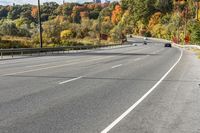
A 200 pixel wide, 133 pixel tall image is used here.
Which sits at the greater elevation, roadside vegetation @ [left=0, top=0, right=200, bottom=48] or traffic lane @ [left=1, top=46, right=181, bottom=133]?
roadside vegetation @ [left=0, top=0, right=200, bottom=48]

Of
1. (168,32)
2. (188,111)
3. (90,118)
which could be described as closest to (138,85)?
(188,111)

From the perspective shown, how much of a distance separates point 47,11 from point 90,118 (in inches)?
7452

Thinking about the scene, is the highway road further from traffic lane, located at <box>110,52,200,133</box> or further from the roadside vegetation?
the roadside vegetation

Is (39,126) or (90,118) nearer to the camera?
A: (39,126)

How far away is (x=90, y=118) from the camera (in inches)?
332

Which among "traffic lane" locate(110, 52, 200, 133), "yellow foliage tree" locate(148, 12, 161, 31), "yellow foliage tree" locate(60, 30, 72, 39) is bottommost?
"traffic lane" locate(110, 52, 200, 133)

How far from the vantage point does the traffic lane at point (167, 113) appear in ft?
25.3

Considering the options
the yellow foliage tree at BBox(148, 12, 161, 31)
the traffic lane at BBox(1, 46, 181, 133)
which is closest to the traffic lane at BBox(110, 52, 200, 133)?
the traffic lane at BBox(1, 46, 181, 133)

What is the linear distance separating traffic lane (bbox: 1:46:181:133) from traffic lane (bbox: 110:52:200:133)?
1.48ft

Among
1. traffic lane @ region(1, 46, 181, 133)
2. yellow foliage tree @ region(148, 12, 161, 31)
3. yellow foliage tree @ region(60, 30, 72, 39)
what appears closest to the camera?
traffic lane @ region(1, 46, 181, 133)

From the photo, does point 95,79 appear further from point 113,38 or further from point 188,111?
point 113,38

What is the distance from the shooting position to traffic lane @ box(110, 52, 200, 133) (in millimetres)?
7703

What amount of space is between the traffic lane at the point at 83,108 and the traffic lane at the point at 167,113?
452 mm

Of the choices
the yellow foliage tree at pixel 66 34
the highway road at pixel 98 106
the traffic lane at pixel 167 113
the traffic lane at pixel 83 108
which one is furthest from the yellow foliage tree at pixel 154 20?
the traffic lane at pixel 167 113
